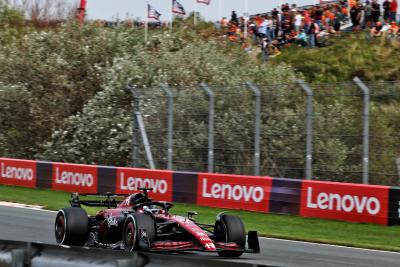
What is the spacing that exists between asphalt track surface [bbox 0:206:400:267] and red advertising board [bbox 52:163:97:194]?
5980 millimetres

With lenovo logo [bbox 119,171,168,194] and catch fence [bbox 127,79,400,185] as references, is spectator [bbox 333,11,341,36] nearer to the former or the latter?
catch fence [bbox 127,79,400,185]

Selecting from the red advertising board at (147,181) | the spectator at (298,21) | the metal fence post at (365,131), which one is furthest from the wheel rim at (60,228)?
the spectator at (298,21)

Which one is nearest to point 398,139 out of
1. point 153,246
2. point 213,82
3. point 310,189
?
point 310,189

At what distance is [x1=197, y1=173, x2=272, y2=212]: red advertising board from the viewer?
17219 mm

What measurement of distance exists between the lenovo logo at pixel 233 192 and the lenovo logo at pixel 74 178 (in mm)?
4077

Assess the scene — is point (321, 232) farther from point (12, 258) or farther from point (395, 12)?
point (395, 12)

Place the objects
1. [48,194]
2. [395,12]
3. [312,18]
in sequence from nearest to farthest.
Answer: [48,194] → [395,12] → [312,18]

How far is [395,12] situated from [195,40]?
7.35 metres

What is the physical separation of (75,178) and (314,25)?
42.5 ft

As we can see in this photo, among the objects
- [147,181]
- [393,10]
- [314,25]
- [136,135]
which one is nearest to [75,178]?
[136,135]

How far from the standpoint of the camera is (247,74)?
26.9m

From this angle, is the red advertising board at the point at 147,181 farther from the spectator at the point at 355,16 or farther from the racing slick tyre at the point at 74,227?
the spectator at the point at 355,16

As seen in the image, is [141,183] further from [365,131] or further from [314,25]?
[314,25]

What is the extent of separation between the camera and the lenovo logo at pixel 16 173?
→ 23.2m
